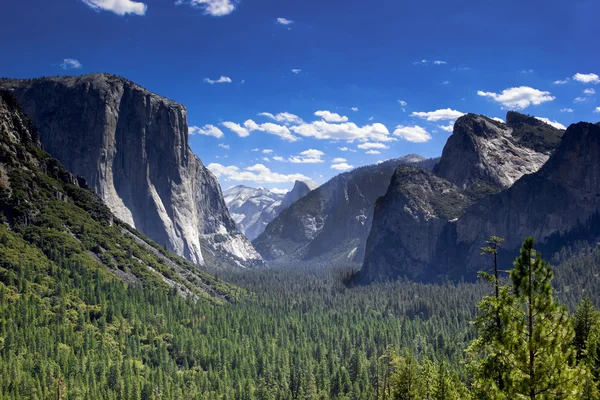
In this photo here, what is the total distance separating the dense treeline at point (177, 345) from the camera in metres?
108

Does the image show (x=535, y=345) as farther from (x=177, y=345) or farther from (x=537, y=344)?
(x=177, y=345)

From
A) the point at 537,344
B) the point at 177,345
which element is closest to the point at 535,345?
the point at 537,344

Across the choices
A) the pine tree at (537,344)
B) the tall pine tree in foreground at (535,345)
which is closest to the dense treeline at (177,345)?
the tall pine tree in foreground at (535,345)

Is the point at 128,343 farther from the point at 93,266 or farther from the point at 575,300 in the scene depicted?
the point at 575,300

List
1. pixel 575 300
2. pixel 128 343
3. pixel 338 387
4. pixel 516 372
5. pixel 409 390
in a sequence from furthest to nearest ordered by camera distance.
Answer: pixel 575 300
pixel 128 343
pixel 338 387
pixel 409 390
pixel 516 372

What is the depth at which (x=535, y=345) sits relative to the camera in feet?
75.5

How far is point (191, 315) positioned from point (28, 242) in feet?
218

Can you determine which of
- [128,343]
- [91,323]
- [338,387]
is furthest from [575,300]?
[91,323]

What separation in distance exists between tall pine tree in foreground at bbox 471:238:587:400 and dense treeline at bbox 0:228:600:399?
113ft

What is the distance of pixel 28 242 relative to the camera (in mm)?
182000

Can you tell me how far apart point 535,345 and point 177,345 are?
5318 inches

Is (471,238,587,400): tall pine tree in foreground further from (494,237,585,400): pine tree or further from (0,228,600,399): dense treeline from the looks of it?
(0,228,600,399): dense treeline

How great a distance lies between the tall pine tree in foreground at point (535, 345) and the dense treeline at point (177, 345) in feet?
113

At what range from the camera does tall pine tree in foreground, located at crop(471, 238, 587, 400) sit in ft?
73.5
